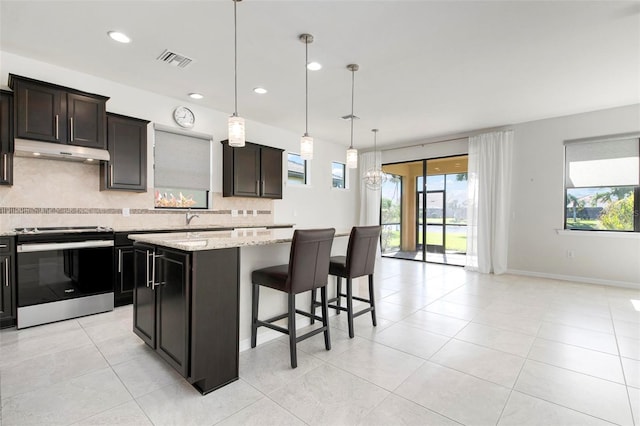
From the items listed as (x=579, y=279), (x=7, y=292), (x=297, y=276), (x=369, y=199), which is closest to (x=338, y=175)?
(x=369, y=199)

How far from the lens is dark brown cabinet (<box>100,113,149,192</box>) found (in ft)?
12.1

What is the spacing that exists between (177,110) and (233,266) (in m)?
3.43

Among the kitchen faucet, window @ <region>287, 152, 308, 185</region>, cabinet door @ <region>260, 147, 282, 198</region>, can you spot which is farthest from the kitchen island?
window @ <region>287, 152, 308, 185</region>

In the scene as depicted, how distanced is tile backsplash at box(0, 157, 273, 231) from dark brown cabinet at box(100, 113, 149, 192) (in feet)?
0.69

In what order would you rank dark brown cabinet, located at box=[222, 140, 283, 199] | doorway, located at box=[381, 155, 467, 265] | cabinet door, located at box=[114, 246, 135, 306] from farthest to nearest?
doorway, located at box=[381, 155, 467, 265], dark brown cabinet, located at box=[222, 140, 283, 199], cabinet door, located at box=[114, 246, 135, 306]

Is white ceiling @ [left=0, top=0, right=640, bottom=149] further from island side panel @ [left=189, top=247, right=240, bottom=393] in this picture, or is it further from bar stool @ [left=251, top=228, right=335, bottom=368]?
island side panel @ [left=189, top=247, right=240, bottom=393]

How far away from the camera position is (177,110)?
14.9 feet

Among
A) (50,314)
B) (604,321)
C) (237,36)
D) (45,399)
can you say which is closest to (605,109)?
(604,321)

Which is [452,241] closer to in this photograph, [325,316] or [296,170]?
[296,170]

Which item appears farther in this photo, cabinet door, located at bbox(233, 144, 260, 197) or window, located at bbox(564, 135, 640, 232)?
cabinet door, located at bbox(233, 144, 260, 197)

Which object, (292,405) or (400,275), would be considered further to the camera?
(400,275)

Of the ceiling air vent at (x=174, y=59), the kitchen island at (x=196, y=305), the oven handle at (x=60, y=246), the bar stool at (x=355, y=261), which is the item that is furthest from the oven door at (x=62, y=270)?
the bar stool at (x=355, y=261)

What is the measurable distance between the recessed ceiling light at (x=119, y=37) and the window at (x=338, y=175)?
4960 millimetres

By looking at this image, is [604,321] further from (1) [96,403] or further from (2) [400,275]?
(1) [96,403]
